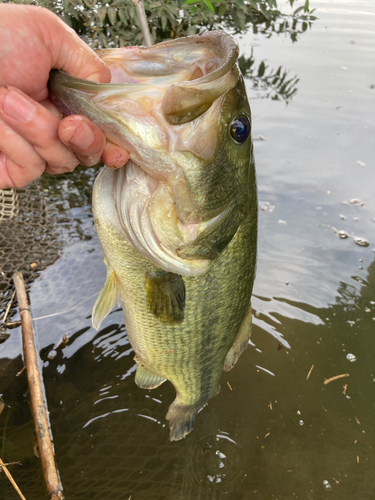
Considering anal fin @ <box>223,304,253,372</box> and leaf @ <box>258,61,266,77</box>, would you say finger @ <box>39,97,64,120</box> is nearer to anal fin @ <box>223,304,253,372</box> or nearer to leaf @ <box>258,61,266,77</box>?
anal fin @ <box>223,304,253,372</box>

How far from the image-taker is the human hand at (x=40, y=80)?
1084mm

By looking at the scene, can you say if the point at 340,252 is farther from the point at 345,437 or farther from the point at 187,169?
the point at 187,169

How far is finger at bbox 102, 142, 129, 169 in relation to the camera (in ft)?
3.82

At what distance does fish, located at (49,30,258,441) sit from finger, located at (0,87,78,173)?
0.07m

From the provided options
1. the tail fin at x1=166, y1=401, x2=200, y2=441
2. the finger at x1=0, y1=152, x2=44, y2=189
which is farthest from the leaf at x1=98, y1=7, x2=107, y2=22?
the tail fin at x1=166, y1=401, x2=200, y2=441

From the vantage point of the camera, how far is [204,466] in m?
2.44

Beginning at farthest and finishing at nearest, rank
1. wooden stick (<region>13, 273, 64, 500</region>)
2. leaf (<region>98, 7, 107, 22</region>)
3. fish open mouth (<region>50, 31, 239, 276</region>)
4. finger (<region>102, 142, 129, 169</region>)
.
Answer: leaf (<region>98, 7, 107, 22</region>), wooden stick (<region>13, 273, 64, 500</region>), finger (<region>102, 142, 129, 169</region>), fish open mouth (<region>50, 31, 239, 276</region>)

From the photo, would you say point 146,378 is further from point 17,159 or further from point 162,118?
point 162,118

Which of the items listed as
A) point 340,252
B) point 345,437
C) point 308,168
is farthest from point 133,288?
point 308,168

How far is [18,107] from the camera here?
109 cm

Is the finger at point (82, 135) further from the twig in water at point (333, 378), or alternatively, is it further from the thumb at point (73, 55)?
the twig in water at point (333, 378)

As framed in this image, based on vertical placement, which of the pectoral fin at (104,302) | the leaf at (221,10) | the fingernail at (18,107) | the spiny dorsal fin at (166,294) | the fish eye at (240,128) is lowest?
the pectoral fin at (104,302)

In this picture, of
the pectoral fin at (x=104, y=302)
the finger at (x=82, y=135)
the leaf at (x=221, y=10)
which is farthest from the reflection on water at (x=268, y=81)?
the finger at (x=82, y=135)

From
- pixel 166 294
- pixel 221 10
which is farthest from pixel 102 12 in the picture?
pixel 166 294
